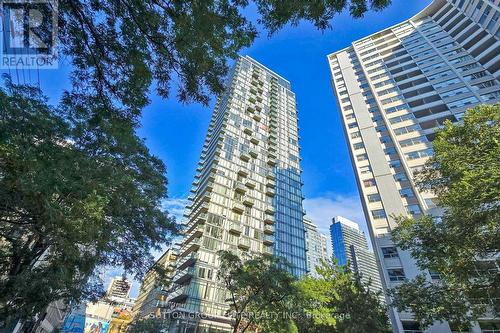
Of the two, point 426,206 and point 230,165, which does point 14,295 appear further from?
point 230,165

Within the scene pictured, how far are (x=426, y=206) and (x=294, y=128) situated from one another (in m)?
44.9

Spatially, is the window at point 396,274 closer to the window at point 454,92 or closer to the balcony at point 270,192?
the balcony at point 270,192

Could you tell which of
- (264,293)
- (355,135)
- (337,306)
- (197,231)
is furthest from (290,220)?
(264,293)

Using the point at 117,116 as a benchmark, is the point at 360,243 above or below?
above

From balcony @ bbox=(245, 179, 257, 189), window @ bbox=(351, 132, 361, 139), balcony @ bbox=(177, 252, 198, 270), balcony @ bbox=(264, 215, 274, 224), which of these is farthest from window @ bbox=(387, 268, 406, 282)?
balcony @ bbox=(245, 179, 257, 189)

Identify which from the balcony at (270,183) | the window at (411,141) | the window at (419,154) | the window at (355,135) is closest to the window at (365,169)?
→ the window at (419,154)

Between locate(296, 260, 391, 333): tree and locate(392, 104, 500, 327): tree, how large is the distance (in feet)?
19.5

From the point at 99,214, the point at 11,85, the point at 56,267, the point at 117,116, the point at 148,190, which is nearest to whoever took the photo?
the point at 117,116

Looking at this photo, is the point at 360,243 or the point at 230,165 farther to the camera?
the point at 360,243

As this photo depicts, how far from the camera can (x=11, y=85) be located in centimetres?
622

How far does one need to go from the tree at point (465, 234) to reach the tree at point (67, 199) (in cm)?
1297

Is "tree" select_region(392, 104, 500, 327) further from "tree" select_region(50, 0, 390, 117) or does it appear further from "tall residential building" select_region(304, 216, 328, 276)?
"tall residential building" select_region(304, 216, 328, 276)

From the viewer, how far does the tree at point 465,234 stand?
1088 centimetres

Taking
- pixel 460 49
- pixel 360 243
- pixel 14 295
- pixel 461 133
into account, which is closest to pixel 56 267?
pixel 14 295
